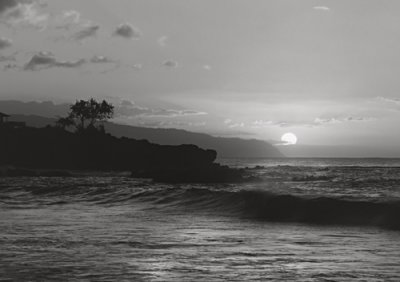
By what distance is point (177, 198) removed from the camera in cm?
2820

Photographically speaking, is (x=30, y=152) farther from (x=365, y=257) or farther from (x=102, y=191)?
(x=365, y=257)

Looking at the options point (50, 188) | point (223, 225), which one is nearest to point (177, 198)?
point (223, 225)

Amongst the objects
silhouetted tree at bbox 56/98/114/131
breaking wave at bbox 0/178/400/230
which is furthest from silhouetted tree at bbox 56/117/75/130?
breaking wave at bbox 0/178/400/230

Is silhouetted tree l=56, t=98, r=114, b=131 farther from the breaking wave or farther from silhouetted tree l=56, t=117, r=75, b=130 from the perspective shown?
the breaking wave

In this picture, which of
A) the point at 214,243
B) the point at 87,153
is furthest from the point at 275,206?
the point at 87,153

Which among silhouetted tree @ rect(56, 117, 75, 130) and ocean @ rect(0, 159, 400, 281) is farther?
silhouetted tree @ rect(56, 117, 75, 130)

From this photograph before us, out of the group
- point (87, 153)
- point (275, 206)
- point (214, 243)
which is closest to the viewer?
point (214, 243)

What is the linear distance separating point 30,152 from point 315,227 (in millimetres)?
101559

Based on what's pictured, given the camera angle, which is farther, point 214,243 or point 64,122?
point 64,122

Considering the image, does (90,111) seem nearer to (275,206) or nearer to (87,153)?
(87,153)

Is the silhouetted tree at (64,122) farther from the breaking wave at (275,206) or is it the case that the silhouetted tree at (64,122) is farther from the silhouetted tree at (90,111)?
the breaking wave at (275,206)

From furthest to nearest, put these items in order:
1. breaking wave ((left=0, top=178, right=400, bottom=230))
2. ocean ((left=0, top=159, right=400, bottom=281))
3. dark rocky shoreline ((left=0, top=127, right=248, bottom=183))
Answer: dark rocky shoreline ((left=0, top=127, right=248, bottom=183)) → breaking wave ((left=0, top=178, right=400, bottom=230)) → ocean ((left=0, top=159, right=400, bottom=281))

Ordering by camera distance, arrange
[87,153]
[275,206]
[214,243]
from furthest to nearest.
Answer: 1. [87,153]
2. [275,206]
3. [214,243]

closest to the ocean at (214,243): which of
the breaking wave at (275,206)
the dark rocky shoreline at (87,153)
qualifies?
the breaking wave at (275,206)
